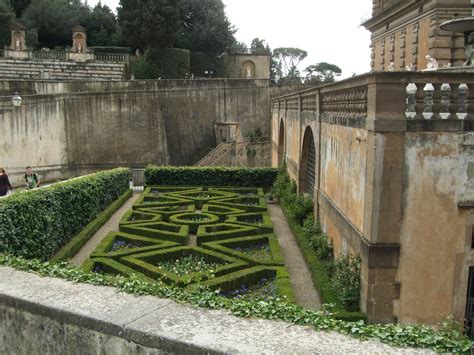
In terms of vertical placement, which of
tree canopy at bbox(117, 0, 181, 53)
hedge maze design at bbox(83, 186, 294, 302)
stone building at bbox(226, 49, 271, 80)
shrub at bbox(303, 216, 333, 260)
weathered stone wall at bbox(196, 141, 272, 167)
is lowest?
hedge maze design at bbox(83, 186, 294, 302)

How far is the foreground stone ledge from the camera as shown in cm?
345

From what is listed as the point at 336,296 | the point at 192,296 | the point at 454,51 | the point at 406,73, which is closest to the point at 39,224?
the point at 336,296

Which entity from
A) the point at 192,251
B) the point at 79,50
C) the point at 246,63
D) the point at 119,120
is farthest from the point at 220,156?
the point at 192,251

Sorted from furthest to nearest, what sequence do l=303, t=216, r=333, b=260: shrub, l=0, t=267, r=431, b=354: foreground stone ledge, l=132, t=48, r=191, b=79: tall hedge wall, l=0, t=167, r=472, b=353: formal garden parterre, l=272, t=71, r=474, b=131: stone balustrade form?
l=132, t=48, r=191, b=79: tall hedge wall
l=303, t=216, r=333, b=260: shrub
l=272, t=71, r=474, b=131: stone balustrade
l=0, t=167, r=472, b=353: formal garden parterre
l=0, t=267, r=431, b=354: foreground stone ledge

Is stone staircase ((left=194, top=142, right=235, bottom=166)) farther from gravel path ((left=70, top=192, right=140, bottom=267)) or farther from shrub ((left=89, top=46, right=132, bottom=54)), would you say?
shrub ((left=89, top=46, right=132, bottom=54))

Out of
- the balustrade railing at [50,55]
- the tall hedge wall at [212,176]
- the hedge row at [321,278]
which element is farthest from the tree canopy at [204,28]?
the hedge row at [321,278]

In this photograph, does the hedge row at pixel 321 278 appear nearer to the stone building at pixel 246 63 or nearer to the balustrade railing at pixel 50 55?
the balustrade railing at pixel 50 55

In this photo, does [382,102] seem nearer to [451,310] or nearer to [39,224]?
[451,310]

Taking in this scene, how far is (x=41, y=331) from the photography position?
4227mm

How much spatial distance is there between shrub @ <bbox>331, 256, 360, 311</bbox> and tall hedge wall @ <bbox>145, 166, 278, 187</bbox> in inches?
574

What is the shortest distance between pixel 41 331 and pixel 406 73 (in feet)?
19.3

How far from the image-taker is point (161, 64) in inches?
1549

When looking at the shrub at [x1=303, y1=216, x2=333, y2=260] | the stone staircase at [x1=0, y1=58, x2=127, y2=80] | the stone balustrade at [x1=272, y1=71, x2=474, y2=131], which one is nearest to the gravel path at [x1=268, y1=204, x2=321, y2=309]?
the shrub at [x1=303, y1=216, x2=333, y2=260]

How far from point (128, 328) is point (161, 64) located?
37.6m
